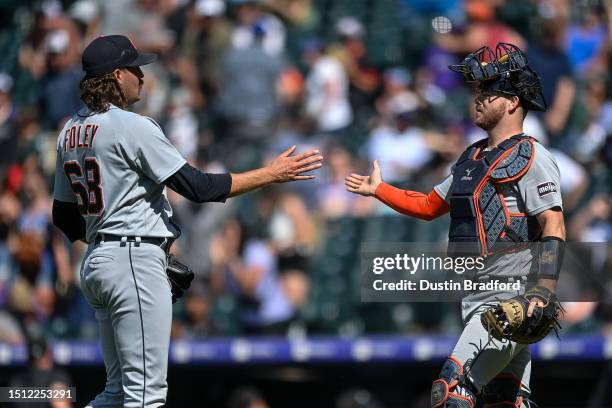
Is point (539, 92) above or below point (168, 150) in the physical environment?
above

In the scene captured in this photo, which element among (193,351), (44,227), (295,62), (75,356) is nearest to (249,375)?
(193,351)

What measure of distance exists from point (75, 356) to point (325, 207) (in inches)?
87.0

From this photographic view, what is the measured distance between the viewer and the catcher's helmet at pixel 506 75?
4922 mm

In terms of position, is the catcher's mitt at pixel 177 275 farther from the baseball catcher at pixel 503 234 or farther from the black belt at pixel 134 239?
the baseball catcher at pixel 503 234

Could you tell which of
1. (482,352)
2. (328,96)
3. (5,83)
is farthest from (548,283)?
(5,83)

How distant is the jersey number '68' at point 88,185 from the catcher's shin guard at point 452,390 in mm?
1503

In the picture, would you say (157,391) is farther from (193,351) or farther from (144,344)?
(193,351)

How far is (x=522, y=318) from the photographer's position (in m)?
4.52

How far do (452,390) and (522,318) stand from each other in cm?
43

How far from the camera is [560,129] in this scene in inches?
370

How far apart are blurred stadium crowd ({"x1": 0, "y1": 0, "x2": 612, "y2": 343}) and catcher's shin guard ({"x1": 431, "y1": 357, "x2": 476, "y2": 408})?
3859mm

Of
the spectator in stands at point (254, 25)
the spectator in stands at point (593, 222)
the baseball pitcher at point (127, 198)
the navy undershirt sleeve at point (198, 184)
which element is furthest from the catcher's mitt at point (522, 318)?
the spectator in stands at point (254, 25)

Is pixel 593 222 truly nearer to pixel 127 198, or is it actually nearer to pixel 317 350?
pixel 317 350

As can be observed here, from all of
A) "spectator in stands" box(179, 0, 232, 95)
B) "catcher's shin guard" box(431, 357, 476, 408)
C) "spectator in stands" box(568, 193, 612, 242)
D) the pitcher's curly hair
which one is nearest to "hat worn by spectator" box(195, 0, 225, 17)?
"spectator in stands" box(179, 0, 232, 95)
